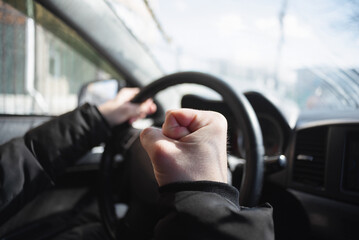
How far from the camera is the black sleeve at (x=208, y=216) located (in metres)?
0.46

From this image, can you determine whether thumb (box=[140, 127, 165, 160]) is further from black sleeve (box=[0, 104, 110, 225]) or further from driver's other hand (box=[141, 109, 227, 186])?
black sleeve (box=[0, 104, 110, 225])

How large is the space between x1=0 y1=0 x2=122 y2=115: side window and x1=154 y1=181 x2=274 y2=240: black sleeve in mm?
1150

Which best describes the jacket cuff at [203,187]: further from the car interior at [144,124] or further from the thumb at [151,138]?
the car interior at [144,124]

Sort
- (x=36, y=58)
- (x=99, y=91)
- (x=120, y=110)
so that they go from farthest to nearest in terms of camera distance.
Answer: (x=36, y=58)
(x=99, y=91)
(x=120, y=110)

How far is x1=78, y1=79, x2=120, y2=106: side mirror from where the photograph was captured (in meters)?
1.40

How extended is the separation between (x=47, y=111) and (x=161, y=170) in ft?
4.66

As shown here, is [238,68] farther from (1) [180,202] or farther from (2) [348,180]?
(1) [180,202]

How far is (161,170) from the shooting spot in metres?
0.52

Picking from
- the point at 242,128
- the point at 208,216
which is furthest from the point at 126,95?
the point at 208,216

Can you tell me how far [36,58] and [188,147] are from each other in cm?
142

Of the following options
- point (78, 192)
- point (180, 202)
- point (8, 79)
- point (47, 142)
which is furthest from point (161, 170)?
point (8, 79)

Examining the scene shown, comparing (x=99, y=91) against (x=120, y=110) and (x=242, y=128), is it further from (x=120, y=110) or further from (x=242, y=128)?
(x=242, y=128)

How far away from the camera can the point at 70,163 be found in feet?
3.42

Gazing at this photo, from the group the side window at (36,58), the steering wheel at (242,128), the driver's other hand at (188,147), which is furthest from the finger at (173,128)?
the side window at (36,58)
